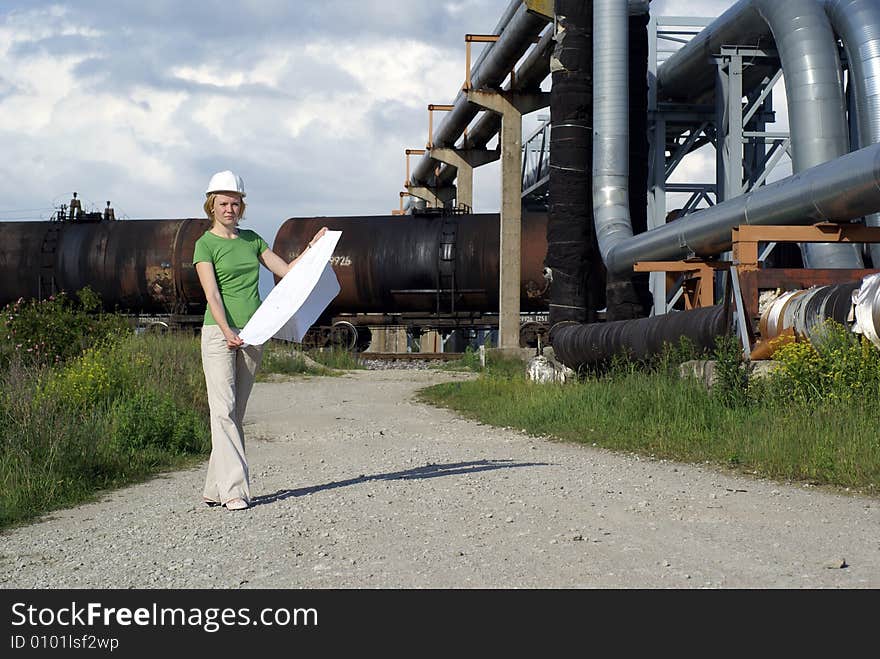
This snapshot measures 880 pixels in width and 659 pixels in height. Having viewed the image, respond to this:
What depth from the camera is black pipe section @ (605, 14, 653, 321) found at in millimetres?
15828

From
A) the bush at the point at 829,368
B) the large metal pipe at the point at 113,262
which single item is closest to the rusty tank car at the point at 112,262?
the large metal pipe at the point at 113,262

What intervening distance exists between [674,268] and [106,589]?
10423 mm

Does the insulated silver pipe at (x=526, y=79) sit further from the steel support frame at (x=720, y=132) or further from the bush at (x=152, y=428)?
the bush at (x=152, y=428)

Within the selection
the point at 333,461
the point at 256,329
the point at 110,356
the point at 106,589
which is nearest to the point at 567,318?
the point at 110,356

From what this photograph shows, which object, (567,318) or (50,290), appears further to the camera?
(50,290)

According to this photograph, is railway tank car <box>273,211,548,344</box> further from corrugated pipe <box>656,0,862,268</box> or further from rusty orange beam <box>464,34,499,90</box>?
corrugated pipe <box>656,0,862,268</box>

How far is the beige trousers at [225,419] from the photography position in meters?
5.67

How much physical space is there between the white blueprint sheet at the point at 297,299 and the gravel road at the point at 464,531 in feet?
3.13

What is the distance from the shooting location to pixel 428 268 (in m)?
23.3

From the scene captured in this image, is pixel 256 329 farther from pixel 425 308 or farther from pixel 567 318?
pixel 425 308

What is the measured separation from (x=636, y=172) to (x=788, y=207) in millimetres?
6016

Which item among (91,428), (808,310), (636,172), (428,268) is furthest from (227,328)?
(428,268)

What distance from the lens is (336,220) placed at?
24453 millimetres

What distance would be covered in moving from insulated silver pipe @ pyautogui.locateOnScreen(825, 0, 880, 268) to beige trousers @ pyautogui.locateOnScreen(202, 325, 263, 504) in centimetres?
915
